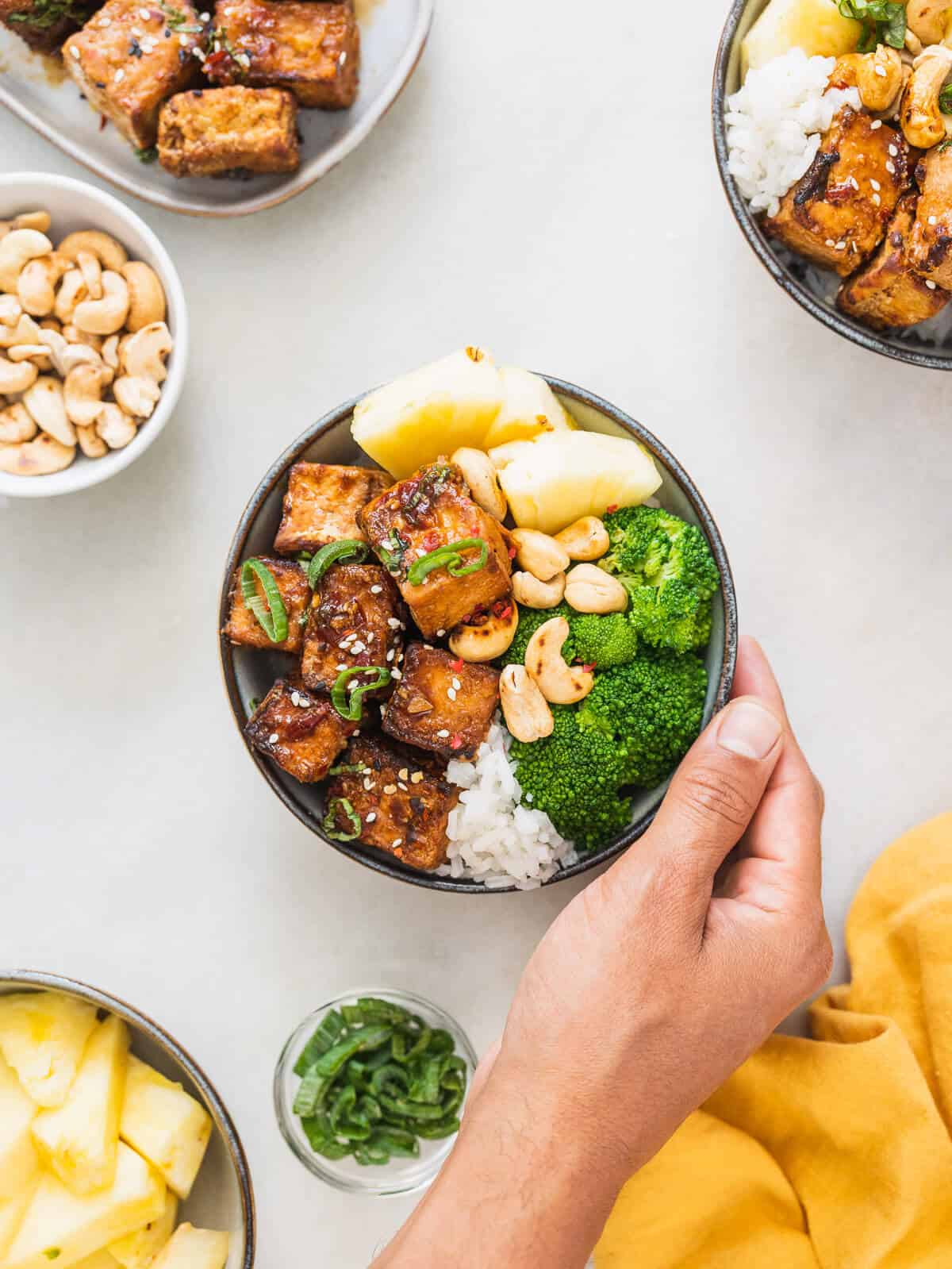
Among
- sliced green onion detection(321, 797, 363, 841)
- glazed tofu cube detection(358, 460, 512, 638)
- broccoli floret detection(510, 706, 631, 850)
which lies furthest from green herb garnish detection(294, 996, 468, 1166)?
glazed tofu cube detection(358, 460, 512, 638)

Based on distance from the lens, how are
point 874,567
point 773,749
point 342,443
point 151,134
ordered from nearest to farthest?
point 773,749 < point 342,443 < point 151,134 < point 874,567

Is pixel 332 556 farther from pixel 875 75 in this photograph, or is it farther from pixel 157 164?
pixel 875 75

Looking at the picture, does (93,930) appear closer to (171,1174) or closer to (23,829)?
(23,829)

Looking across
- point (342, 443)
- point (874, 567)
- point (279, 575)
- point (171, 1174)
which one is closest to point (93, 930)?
point (171, 1174)

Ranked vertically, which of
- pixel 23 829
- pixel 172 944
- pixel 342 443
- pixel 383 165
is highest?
pixel 383 165

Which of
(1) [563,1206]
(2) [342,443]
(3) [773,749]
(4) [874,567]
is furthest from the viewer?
(4) [874,567]

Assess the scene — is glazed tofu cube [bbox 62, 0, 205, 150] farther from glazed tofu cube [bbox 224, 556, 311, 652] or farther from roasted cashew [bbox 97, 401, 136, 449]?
glazed tofu cube [bbox 224, 556, 311, 652]
